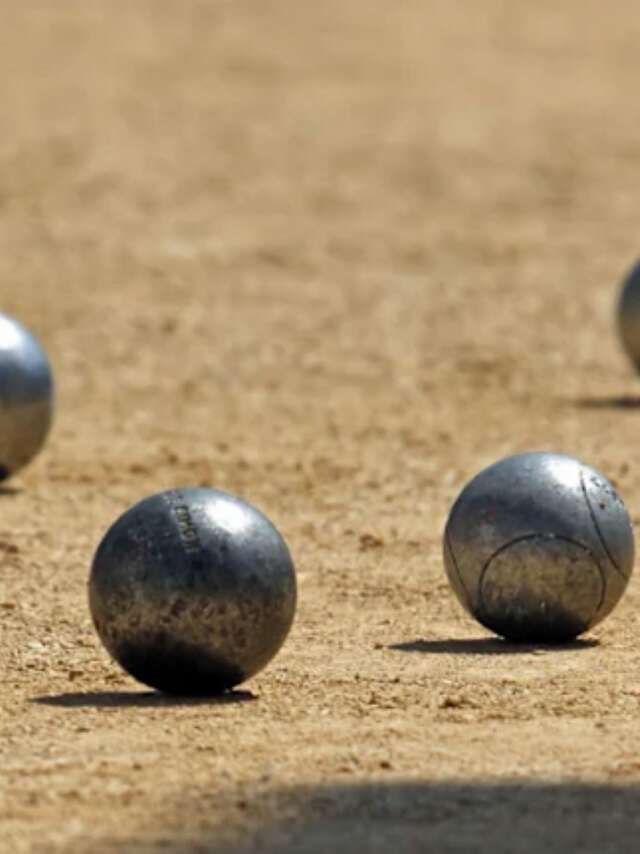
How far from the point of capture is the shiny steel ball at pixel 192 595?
376 inches

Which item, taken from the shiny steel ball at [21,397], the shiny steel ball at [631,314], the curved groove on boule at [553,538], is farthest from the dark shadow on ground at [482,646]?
the shiny steel ball at [631,314]

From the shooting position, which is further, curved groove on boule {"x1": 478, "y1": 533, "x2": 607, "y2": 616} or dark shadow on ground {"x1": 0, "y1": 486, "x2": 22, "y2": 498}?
dark shadow on ground {"x1": 0, "y1": 486, "x2": 22, "y2": 498}

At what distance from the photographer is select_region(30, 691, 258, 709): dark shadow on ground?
9641 mm

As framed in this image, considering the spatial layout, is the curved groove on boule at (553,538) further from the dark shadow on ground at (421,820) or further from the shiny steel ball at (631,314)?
the shiny steel ball at (631,314)

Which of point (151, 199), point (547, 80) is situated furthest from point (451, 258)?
point (547, 80)

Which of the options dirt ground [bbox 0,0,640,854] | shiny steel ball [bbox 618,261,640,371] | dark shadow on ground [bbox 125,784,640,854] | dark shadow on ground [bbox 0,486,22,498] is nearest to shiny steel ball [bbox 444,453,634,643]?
dirt ground [bbox 0,0,640,854]

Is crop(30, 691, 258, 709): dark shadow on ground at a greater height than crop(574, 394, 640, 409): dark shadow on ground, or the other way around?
crop(30, 691, 258, 709): dark shadow on ground

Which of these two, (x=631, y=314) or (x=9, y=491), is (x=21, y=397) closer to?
(x=9, y=491)

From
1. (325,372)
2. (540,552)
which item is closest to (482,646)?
(540,552)

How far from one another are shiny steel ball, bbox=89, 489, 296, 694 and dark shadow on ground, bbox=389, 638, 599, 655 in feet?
4.44

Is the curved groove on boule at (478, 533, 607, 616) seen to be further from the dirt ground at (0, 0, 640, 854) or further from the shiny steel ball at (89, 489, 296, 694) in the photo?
the shiny steel ball at (89, 489, 296, 694)

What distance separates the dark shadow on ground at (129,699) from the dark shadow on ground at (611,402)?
10.9m

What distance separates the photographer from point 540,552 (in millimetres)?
10820

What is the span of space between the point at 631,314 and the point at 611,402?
82cm
